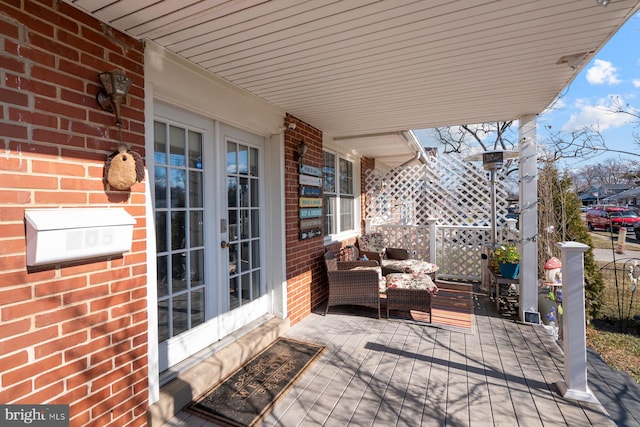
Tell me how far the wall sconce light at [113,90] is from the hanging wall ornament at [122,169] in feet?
0.65

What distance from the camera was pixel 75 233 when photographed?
160 centimetres

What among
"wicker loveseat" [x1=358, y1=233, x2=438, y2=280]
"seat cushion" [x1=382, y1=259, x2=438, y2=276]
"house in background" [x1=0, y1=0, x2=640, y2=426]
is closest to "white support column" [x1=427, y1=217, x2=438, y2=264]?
"wicker loveseat" [x1=358, y1=233, x2=438, y2=280]

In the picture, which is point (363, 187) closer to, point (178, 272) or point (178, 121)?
point (178, 121)

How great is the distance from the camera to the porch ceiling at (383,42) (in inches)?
68.4

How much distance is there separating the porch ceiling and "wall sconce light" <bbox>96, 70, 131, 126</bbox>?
327 mm

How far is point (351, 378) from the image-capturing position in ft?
8.78

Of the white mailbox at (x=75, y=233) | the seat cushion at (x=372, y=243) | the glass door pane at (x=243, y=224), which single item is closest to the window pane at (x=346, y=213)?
the seat cushion at (x=372, y=243)

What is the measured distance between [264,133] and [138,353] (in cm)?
243

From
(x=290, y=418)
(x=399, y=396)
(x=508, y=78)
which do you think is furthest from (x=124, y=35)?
(x=399, y=396)

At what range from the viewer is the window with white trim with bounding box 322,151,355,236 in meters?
5.25

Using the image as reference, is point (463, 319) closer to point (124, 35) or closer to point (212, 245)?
point (212, 245)

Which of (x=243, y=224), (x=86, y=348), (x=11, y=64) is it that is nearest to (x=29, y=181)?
(x=11, y=64)

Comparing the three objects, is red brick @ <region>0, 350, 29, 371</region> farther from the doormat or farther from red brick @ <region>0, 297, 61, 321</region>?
the doormat

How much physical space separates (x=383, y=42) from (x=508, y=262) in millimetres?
3365
